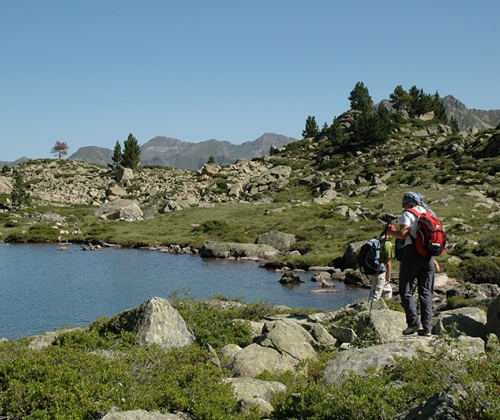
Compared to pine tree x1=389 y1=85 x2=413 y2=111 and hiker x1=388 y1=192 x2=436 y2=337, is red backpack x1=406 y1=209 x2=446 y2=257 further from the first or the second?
pine tree x1=389 y1=85 x2=413 y2=111

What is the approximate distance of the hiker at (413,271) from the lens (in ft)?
35.2

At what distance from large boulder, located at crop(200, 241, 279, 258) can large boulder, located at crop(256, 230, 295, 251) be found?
1.03m

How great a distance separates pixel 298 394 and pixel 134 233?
50.4 metres

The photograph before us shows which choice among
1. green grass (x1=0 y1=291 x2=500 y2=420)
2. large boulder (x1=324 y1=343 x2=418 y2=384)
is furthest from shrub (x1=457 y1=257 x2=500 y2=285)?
green grass (x1=0 y1=291 x2=500 y2=420)

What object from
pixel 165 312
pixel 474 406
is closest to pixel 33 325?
pixel 165 312

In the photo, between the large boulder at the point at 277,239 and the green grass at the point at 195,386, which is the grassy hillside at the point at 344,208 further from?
the green grass at the point at 195,386

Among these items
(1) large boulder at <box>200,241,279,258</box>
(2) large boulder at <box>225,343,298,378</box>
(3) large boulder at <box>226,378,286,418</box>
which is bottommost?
(1) large boulder at <box>200,241,279,258</box>

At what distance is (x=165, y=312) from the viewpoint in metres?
13.0

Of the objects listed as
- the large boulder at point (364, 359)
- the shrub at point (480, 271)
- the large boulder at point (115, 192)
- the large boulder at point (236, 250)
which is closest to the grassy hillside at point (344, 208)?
the large boulder at point (115, 192)

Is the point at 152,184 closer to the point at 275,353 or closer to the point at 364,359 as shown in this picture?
the point at 275,353

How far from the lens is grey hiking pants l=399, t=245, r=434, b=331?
35.6ft

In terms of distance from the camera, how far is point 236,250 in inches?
1767

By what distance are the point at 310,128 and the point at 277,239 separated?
8464 cm

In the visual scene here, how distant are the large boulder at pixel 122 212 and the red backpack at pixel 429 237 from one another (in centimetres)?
5818
